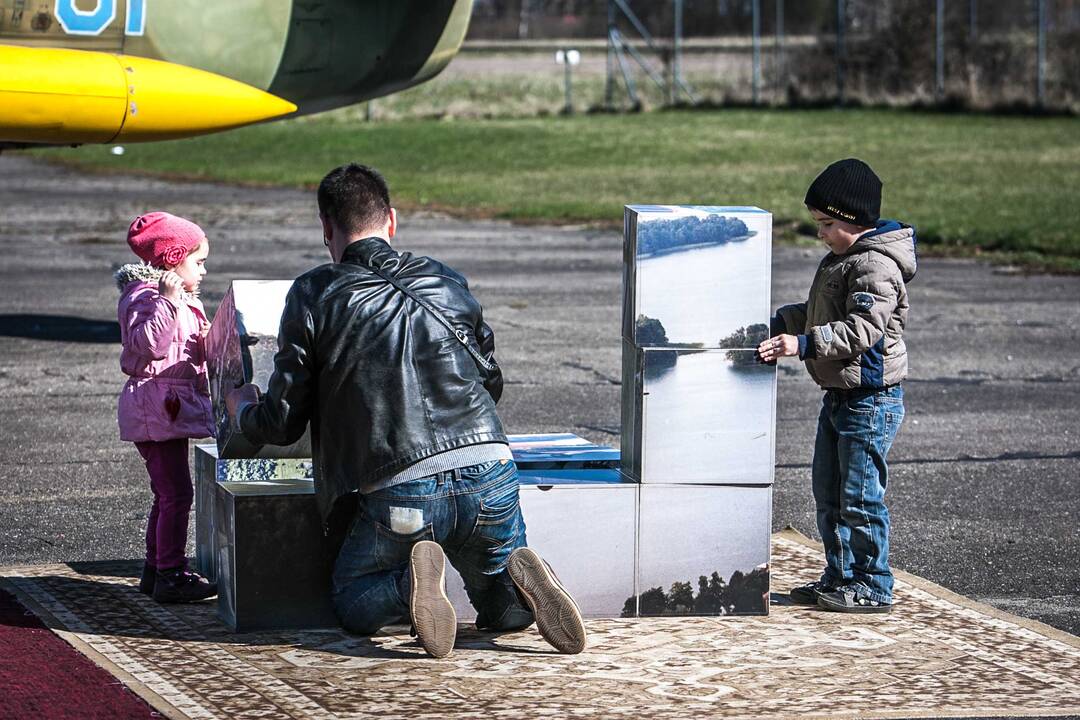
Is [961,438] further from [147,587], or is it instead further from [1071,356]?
[147,587]

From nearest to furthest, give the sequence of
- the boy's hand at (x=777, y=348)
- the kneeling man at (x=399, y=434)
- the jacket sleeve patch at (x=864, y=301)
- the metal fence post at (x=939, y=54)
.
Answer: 1. the kneeling man at (x=399, y=434)
2. the boy's hand at (x=777, y=348)
3. the jacket sleeve patch at (x=864, y=301)
4. the metal fence post at (x=939, y=54)

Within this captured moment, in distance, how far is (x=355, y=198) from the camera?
5191 mm

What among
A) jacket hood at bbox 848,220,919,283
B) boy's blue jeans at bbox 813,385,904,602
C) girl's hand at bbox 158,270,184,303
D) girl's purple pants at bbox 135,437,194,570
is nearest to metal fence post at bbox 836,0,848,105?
jacket hood at bbox 848,220,919,283

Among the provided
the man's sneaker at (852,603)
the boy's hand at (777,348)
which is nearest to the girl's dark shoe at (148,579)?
the boy's hand at (777,348)

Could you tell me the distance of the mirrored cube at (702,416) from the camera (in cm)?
545

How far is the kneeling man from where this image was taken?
497 cm

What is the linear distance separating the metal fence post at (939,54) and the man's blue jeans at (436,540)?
34.2 m

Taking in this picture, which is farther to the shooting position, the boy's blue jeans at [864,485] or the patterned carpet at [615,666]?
the boy's blue jeans at [864,485]

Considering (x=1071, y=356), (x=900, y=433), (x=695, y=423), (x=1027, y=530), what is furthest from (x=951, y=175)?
(x=695, y=423)

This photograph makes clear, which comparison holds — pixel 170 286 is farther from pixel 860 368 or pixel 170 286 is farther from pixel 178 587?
pixel 860 368

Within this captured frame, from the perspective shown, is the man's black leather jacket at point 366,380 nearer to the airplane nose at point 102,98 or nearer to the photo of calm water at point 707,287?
the photo of calm water at point 707,287

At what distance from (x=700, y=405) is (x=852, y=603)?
0.88 meters

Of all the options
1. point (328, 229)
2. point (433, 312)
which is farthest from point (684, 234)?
point (328, 229)

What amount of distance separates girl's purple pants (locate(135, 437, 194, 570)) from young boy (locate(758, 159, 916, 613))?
7.14 ft
